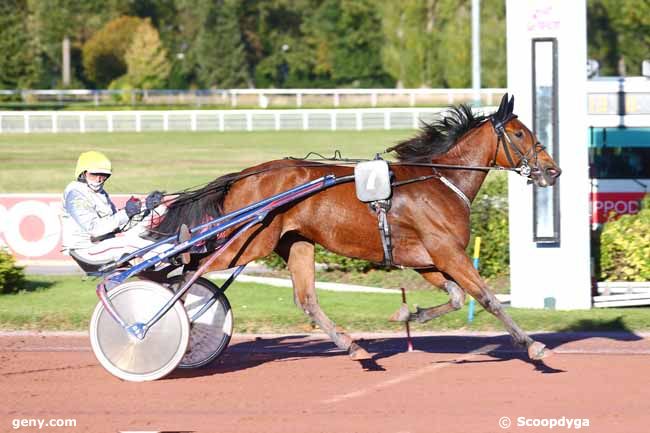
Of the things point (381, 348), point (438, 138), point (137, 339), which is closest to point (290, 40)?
point (381, 348)

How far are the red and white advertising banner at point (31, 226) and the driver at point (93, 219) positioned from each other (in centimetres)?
810

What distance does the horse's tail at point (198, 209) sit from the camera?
8.19 meters

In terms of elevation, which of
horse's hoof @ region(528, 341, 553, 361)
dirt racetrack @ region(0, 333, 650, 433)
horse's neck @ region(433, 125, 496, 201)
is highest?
horse's neck @ region(433, 125, 496, 201)

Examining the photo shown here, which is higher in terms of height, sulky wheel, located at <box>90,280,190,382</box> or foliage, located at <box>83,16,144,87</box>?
foliage, located at <box>83,16,144,87</box>

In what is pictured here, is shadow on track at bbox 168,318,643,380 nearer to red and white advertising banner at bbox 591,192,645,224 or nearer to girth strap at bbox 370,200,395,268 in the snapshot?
girth strap at bbox 370,200,395,268

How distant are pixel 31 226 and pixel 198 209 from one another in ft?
27.3

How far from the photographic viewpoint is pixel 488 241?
1359 centimetres

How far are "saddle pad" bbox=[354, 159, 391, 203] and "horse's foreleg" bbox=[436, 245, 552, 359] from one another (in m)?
0.64

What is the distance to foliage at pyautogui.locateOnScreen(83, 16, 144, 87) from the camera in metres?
54.7

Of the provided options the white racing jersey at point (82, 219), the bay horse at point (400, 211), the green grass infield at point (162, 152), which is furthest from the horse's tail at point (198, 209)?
the green grass infield at point (162, 152)

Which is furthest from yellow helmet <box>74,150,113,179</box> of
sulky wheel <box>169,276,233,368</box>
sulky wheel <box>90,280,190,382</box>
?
sulky wheel <box>169,276,233,368</box>

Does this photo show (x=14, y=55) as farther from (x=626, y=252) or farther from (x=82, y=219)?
(x=82, y=219)

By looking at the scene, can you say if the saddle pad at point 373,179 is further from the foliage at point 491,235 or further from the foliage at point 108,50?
the foliage at point 108,50

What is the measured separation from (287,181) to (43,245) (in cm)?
855
